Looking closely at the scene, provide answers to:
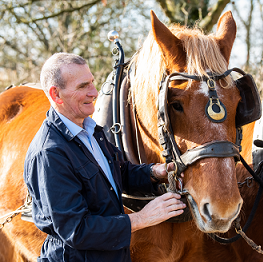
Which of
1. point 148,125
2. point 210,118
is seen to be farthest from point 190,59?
point 148,125

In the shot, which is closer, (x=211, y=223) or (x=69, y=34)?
(x=211, y=223)

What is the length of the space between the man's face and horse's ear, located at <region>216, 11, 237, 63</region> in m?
0.81

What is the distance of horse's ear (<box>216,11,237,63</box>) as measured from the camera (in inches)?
67.5

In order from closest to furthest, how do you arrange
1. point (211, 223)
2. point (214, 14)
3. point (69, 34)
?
point (211, 223) < point (214, 14) < point (69, 34)

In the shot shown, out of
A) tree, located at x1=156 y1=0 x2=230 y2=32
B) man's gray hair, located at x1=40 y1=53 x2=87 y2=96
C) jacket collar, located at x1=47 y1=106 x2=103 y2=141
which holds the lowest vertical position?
jacket collar, located at x1=47 y1=106 x2=103 y2=141

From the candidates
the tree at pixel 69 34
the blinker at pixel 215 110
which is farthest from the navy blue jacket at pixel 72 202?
the tree at pixel 69 34

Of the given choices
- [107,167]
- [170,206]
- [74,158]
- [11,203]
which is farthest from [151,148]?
[11,203]

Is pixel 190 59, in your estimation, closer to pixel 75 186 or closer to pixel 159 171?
pixel 159 171

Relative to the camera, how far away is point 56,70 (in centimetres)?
146

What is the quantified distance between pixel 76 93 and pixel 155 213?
0.71 metres

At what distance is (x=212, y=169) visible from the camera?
137 centimetres

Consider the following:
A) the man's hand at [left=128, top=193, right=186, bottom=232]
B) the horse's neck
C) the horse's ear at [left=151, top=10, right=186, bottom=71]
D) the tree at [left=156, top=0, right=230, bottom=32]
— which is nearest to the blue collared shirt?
the man's hand at [left=128, top=193, right=186, bottom=232]

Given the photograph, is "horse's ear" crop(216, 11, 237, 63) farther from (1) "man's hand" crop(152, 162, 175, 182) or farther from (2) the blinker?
(1) "man's hand" crop(152, 162, 175, 182)

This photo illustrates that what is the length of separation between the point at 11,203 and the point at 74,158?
1.45 metres
